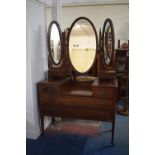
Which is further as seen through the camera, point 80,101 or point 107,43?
point 107,43

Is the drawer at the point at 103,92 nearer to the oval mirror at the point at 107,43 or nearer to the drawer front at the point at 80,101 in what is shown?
the drawer front at the point at 80,101

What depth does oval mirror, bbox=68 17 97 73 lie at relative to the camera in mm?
2475

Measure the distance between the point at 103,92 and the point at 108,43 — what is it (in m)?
0.62

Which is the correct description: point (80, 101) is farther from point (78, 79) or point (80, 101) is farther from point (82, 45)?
point (82, 45)

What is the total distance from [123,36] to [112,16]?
48 cm

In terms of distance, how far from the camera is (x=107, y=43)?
240 cm

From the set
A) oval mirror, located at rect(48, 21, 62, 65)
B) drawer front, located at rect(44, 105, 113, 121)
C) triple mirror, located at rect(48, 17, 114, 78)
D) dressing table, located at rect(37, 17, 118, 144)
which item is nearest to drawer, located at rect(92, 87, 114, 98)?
dressing table, located at rect(37, 17, 118, 144)

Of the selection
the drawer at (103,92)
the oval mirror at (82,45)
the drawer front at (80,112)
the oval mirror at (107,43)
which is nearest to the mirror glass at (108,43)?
the oval mirror at (107,43)

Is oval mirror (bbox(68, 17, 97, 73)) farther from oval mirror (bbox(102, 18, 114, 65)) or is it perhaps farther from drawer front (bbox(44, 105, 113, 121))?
drawer front (bbox(44, 105, 113, 121))

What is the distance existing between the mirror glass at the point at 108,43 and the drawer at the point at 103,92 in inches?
15.9

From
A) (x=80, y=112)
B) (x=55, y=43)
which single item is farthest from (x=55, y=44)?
(x=80, y=112)
